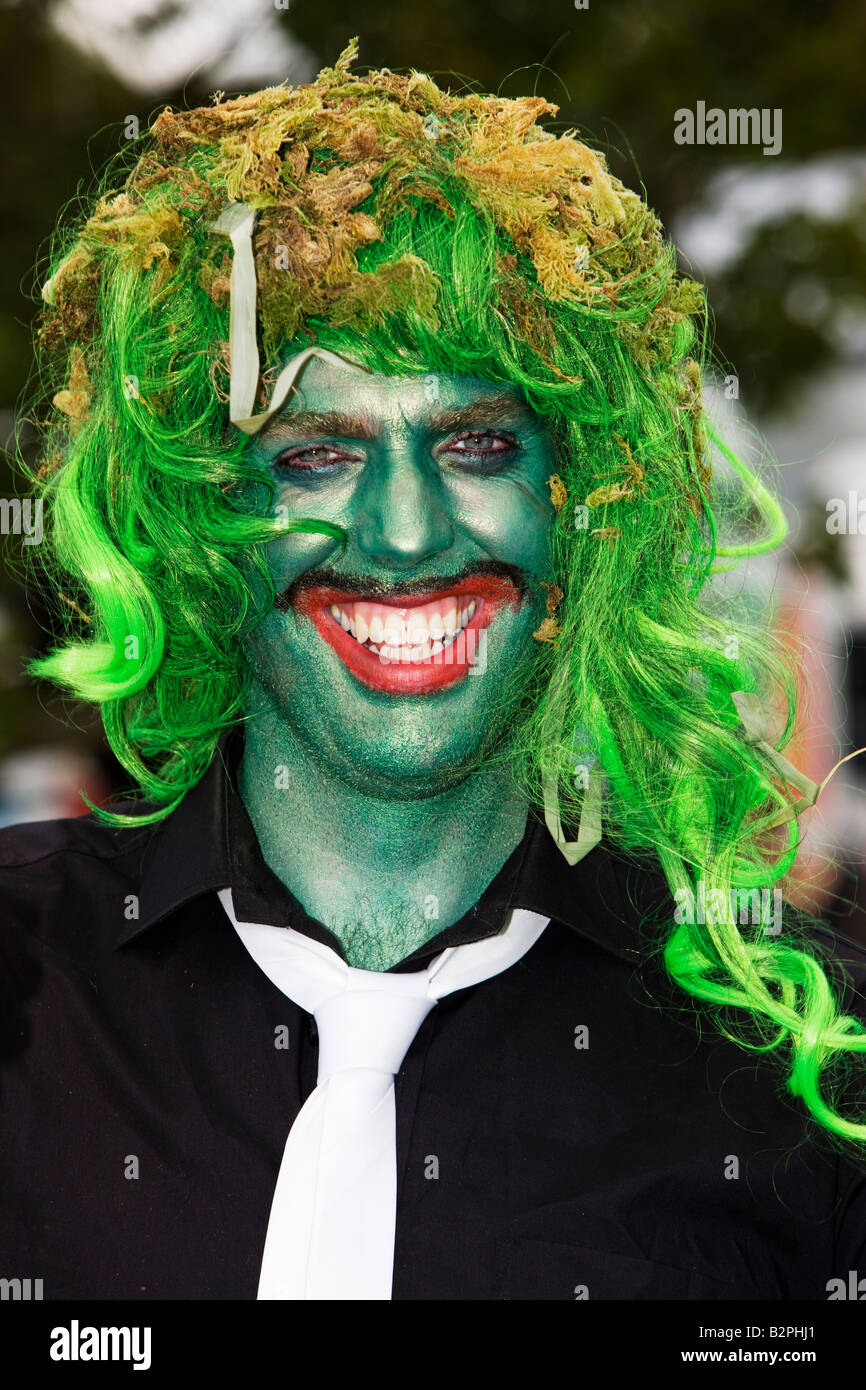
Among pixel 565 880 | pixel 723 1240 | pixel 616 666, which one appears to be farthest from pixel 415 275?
pixel 723 1240

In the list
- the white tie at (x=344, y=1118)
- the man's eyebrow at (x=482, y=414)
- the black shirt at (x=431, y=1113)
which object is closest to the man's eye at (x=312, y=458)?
Answer: the man's eyebrow at (x=482, y=414)

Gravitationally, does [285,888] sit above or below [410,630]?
below

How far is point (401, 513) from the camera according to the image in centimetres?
192

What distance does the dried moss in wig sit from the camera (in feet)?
6.37

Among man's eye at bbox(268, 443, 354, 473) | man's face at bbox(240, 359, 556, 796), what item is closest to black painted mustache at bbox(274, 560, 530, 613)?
man's face at bbox(240, 359, 556, 796)

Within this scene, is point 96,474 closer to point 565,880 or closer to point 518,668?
point 518,668

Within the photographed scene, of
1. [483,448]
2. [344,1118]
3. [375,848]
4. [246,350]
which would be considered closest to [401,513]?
[483,448]

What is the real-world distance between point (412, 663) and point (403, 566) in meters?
0.14

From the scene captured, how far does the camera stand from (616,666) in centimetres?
219

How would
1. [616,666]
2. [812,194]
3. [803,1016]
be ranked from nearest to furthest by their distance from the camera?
[803,1016] < [616,666] < [812,194]

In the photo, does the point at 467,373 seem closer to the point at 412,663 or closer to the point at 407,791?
the point at 412,663

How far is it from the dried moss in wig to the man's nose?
0.10m

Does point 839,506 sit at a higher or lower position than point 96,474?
higher
